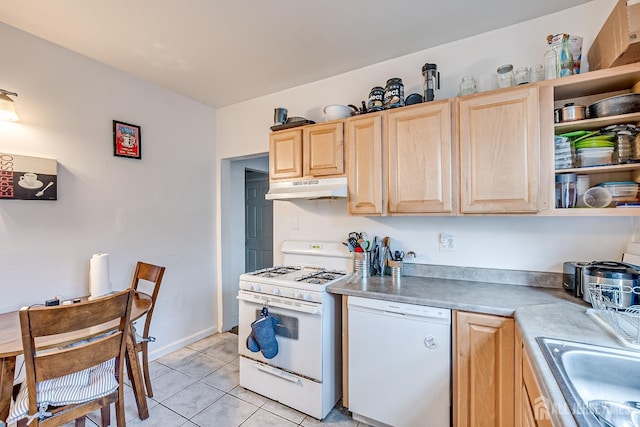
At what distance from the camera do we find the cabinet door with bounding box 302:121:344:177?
229 centimetres

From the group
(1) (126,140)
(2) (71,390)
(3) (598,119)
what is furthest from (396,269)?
(1) (126,140)

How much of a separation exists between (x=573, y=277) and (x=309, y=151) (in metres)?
1.96

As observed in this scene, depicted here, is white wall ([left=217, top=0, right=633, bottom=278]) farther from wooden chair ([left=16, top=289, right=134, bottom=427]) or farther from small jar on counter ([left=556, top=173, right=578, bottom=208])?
wooden chair ([left=16, top=289, right=134, bottom=427])

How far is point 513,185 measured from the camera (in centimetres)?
171

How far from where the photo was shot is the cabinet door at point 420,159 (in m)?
1.91

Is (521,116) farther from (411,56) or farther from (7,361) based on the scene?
(7,361)

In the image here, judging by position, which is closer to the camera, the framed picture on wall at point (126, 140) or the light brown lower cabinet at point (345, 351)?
the light brown lower cabinet at point (345, 351)

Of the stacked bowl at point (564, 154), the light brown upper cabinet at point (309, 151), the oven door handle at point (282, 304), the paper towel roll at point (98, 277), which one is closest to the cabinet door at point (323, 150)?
the light brown upper cabinet at point (309, 151)

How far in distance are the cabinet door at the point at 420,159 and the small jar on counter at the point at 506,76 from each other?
352mm

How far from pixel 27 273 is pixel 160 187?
1207 millimetres

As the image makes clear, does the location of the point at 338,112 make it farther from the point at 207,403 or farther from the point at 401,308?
the point at 207,403

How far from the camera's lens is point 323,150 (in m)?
2.36

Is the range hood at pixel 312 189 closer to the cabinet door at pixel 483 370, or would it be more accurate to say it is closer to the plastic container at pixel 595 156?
the cabinet door at pixel 483 370

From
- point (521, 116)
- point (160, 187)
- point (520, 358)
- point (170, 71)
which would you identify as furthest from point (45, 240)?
point (521, 116)
